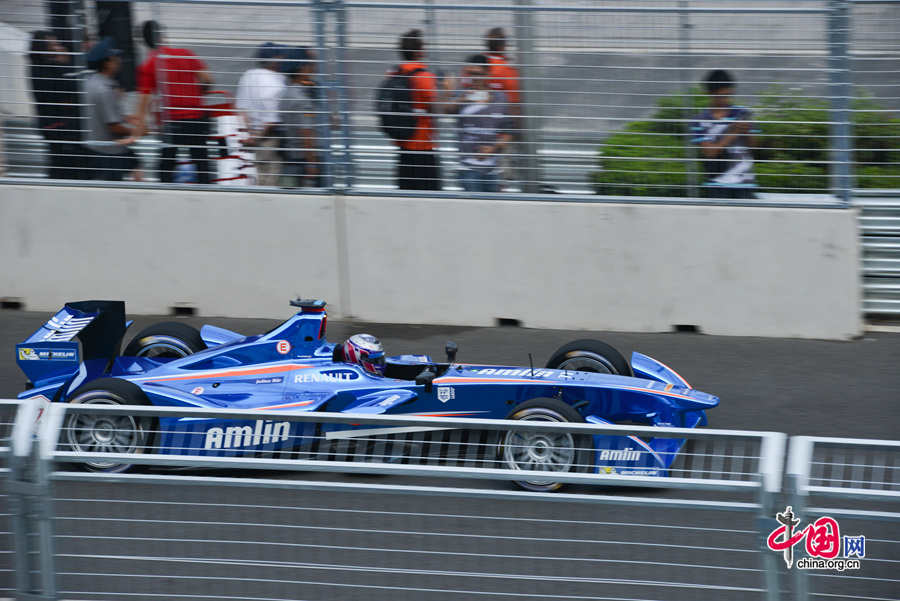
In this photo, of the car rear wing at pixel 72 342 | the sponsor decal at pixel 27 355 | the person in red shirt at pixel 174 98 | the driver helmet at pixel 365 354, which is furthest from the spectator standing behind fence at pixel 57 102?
the driver helmet at pixel 365 354

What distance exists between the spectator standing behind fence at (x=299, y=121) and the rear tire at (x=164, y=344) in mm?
2272

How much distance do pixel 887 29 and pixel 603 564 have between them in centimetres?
627

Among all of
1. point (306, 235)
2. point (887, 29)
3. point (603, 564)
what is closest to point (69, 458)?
point (603, 564)

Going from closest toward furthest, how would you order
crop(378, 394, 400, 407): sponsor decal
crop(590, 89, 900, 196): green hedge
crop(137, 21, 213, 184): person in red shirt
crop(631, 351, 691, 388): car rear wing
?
crop(378, 394, 400, 407): sponsor decal, crop(631, 351, 691, 388): car rear wing, crop(590, 89, 900, 196): green hedge, crop(137, 21, 213, 184): person in red shirt

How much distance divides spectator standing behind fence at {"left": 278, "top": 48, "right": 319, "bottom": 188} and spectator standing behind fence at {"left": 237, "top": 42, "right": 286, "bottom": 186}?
71 mm

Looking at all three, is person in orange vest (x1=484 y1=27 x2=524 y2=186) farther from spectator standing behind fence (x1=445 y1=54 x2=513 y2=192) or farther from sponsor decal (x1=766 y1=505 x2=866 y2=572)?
sponsor decal (x1=766 y1=505 x2=866 y2=572)

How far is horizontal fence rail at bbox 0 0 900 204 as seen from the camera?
848cm

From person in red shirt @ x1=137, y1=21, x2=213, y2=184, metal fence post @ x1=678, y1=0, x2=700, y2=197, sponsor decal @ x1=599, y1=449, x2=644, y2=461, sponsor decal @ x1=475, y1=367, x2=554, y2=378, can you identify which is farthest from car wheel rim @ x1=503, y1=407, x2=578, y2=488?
person in red shirt @ x1=137, y1=21, x2=213, y2=184

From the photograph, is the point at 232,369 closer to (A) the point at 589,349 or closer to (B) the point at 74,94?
(A) the point at 589,349

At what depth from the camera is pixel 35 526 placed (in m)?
3.83

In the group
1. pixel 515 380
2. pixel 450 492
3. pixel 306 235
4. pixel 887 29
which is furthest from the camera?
pixel 306 235

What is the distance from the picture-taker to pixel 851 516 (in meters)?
3.33

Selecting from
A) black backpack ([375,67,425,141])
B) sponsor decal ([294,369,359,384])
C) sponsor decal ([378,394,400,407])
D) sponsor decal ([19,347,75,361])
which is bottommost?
sponsor decal ([378,394,400,407])

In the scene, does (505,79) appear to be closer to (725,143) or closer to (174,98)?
(725,143)
